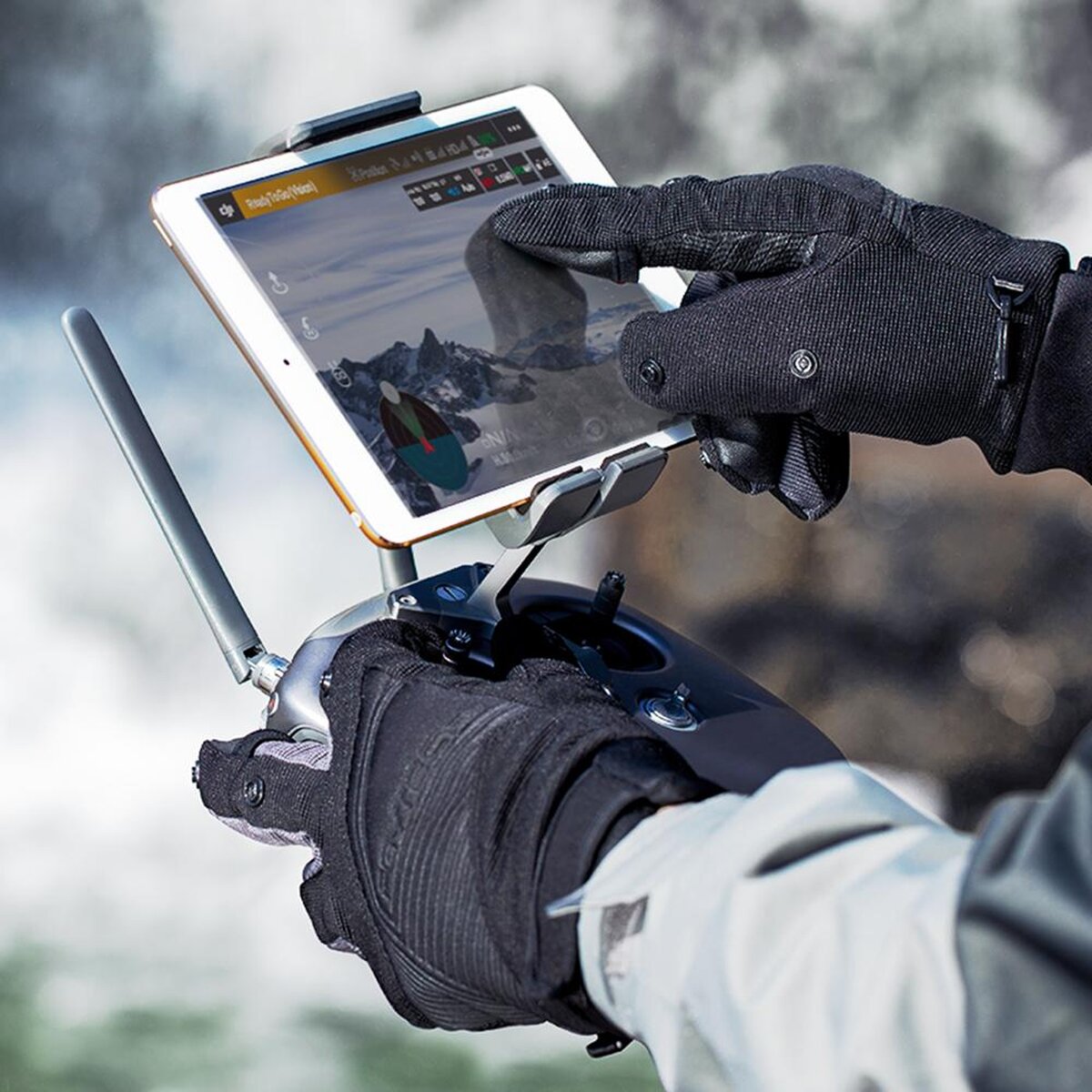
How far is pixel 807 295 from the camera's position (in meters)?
0.75

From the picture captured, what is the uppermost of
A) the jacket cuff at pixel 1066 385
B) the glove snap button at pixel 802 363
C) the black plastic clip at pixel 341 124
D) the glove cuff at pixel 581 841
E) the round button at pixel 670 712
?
the black plastic clip at pixel 341 124

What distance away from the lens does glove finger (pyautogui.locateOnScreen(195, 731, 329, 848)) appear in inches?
26.9

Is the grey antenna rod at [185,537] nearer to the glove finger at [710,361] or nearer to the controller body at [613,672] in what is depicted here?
the controller body at [613,672]

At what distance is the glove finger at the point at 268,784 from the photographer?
68 cm

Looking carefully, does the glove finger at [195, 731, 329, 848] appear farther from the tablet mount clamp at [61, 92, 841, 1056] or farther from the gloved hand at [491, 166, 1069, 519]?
the gloved hand at [491, 166, 1069, 519]

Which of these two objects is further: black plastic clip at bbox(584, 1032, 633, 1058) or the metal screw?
the metal screw

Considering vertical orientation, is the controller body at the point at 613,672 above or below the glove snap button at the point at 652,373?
below

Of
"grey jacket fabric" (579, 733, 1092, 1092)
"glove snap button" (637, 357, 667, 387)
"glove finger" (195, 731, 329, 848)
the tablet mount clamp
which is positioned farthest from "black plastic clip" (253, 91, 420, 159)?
"grey jacket fabric" (579, 733, 1092, 1092)

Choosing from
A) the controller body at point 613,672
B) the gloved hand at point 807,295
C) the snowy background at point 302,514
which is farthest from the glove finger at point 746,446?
the snowy background at point 302,514

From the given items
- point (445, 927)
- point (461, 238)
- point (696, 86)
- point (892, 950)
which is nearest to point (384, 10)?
point (696, 86)

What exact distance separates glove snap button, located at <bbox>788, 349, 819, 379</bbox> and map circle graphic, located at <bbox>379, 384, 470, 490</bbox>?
0.17 m

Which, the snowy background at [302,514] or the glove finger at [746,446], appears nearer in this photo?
the glove finger at [746,446]

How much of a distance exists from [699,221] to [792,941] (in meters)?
0.42

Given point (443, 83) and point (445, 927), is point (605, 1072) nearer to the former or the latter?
point (445, 927)
